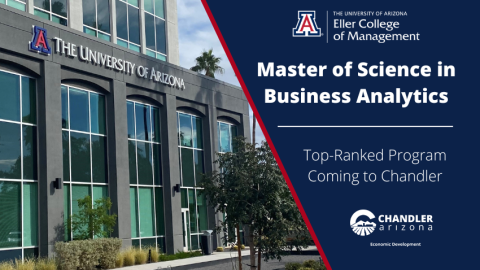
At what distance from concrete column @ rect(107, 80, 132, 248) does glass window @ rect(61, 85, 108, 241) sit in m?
0.33

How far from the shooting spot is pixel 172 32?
33812 mm

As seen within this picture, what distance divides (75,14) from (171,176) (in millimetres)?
9750

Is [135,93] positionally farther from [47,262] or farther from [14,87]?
[47,262]

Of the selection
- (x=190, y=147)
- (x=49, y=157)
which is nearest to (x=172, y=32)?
(x=190, y=147)

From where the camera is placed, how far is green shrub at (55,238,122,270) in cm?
2042

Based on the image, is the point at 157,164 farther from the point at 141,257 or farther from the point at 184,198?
the point at 141,257

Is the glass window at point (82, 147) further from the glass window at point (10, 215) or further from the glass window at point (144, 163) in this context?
the glass window at point (144, 163)

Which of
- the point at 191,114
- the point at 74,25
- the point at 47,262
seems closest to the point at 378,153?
the point at 47,262

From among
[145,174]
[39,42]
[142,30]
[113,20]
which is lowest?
[145,174]

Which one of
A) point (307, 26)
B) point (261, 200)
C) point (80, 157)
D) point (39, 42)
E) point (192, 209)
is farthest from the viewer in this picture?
point (192, 209)

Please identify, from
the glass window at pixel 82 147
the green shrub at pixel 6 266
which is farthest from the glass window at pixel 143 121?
the green shrub at pixel 6 266

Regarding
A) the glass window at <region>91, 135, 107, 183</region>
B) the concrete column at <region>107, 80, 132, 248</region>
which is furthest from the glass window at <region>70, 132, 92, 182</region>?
the concrete column at <region>107, 80, 132, 248</region>

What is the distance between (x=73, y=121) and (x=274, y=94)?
66.0ft

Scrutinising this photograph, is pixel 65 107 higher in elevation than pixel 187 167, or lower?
higher
